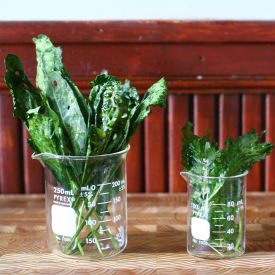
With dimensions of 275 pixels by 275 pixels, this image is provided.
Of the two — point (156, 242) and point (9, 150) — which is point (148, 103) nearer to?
point (156, 242)

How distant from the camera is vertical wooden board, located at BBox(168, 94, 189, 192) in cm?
154

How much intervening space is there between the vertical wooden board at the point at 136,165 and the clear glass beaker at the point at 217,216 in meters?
0.54

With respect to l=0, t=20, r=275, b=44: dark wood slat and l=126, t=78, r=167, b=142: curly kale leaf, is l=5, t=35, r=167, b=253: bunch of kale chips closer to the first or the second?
l=126, t=78, r=167, b=142: curly kale leaf

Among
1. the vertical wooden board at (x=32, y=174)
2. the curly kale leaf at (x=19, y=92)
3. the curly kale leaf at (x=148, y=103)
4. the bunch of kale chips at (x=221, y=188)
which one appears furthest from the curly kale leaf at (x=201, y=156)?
the vertical wooden board at (x=32, y=174)

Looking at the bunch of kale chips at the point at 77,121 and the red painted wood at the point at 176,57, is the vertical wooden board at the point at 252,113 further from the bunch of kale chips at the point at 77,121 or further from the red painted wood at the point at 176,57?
the bunch of kale chips at the point at 77,121

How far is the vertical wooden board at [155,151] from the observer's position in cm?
154

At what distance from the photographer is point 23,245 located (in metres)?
1.07

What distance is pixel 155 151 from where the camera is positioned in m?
1.57

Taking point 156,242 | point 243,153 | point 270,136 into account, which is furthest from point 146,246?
point 270,136

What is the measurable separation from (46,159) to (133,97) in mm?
179

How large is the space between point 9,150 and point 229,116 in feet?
1.92

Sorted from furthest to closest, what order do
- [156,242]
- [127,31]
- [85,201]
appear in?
[127,31] → [156,242] → [85,201]

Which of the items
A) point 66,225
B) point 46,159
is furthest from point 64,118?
point 66,225
